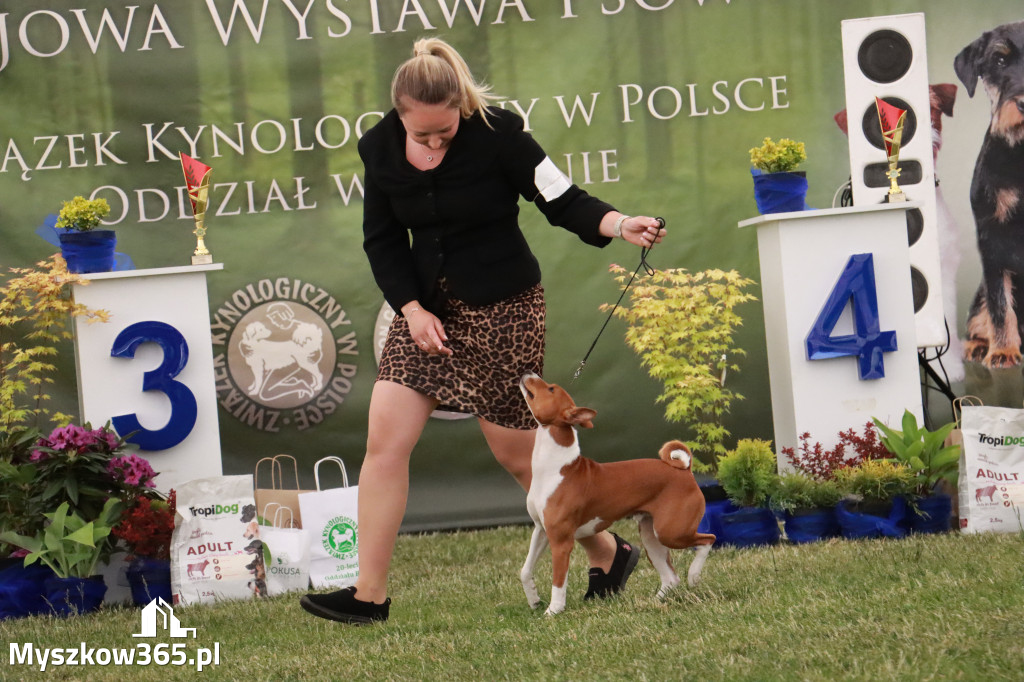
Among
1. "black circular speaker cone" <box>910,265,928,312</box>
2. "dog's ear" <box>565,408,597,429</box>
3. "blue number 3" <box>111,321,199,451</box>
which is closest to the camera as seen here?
"dog's ear" <box>565,408,597,429</box>

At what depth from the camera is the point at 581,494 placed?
294 cm

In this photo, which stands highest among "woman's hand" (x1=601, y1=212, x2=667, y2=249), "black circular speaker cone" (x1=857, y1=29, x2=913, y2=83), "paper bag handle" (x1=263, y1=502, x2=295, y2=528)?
"black circular speaker cone" (x1=857, y1=29, x2=913, y2=83)

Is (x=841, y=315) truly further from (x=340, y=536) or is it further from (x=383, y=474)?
(x=383, y=474)

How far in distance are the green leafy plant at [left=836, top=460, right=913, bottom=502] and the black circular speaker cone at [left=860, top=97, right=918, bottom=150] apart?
148cm

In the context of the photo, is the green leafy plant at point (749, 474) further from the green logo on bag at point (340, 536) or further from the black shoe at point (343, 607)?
the black shoe at point (343, 607)

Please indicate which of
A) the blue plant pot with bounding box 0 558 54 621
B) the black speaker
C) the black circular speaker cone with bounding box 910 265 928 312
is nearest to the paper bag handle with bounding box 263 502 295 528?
the blue plant pot with bounding box 0 558 54 621

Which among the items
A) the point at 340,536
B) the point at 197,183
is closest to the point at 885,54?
the point at 197,183

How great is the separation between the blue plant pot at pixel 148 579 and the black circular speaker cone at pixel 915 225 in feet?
10.9

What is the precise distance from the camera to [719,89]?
5.40 m

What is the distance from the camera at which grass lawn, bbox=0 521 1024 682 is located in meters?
2.28

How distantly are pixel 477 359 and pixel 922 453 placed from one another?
199cm

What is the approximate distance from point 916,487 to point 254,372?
9.53 ft

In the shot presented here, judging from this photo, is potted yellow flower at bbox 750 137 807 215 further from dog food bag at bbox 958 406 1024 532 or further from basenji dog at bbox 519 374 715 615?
basenji dog at bbox 519 374 715 615

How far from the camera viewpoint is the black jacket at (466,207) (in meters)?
2.98
